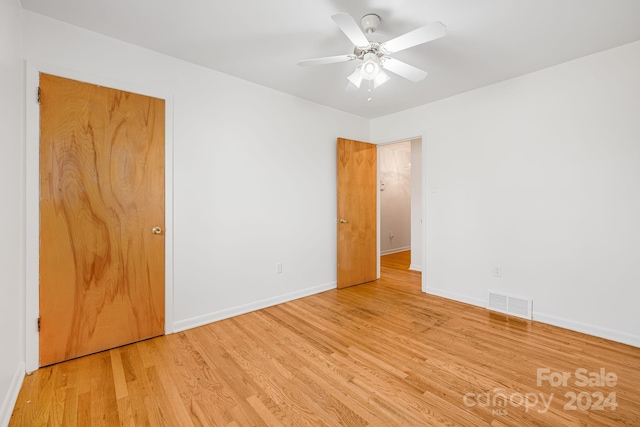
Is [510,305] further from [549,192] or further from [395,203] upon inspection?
[395,203]

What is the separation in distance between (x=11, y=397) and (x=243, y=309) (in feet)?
5.54

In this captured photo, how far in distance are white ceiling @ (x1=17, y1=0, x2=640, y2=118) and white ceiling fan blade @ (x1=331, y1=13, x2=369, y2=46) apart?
0.26 m

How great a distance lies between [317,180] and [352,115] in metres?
1.23

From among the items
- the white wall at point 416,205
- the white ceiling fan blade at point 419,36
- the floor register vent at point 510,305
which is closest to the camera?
the white ceiling fan blade at point 419,36

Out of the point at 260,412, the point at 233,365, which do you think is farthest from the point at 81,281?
the point at 260,412

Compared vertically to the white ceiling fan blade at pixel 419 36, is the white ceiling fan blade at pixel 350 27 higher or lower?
higher

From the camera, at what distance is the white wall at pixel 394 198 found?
6.37 meters

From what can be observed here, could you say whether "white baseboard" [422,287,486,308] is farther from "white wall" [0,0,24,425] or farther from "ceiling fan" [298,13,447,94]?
"white wall" [0,0,24,425]

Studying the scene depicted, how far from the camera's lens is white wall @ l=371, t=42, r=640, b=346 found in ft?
7.64

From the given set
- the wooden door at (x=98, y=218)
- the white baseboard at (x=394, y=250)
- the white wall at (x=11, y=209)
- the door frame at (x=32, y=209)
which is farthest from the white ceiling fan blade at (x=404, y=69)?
the white baseboard at (x=394, y=250)

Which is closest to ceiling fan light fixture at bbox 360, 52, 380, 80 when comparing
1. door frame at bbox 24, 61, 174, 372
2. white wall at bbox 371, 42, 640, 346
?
white wall at bbox 371, 42, 640, 346

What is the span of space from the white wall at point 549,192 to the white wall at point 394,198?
9.04ft

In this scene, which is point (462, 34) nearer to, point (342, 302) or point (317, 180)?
point (317, 180)

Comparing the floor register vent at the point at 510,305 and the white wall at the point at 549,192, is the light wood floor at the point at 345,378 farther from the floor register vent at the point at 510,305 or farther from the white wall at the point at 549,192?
the white wall at the point at 549,192
